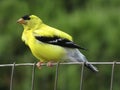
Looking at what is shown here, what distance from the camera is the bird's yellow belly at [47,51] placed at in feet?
22.4

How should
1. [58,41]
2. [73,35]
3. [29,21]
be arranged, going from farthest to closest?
[73,35] < [29,21] < [58,41]

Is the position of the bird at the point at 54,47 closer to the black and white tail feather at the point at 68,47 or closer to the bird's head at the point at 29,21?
the black and white tail feather at the point at 68,47

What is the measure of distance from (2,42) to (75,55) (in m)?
3.90

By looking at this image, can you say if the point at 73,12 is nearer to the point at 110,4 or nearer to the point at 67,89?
the point at 110,4

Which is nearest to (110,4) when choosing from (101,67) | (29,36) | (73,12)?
(73,12)

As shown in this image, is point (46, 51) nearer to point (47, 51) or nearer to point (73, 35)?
point (47, 51)

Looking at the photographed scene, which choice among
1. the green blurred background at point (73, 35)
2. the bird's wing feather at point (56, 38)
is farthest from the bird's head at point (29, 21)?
the green blurred background at point (73, 35)

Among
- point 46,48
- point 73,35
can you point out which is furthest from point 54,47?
point 73,35

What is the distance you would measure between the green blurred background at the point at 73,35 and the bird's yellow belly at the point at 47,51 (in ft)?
8.40

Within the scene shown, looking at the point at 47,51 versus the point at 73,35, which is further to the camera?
the point at 73,35

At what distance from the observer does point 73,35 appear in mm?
10359

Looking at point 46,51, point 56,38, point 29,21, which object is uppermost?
point 29,21

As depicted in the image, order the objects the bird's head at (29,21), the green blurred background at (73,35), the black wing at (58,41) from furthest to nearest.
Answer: the green blurred background at (73,35)
the bird's head at (29,21)
the black wing at (58,41)

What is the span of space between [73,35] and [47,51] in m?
3.53
